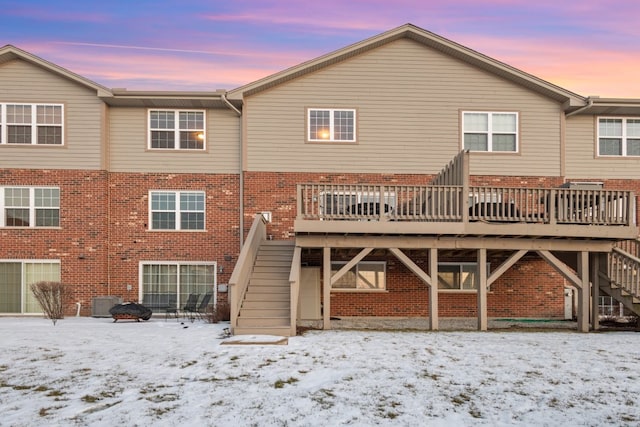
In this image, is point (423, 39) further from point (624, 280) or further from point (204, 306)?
point (204, 306)

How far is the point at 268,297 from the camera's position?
11.4 meters

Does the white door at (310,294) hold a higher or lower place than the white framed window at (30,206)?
lower

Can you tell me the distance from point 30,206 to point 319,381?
13.3 meters

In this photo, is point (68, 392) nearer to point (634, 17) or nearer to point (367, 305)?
point (367, 305)

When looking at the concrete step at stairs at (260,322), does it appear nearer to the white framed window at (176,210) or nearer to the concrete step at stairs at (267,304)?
the concrete step at stairs at (267,304)

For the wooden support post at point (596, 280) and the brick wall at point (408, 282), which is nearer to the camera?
the wooden support post at point (596, 280)

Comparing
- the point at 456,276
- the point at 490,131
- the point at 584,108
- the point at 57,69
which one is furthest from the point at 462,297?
the point at 57,69

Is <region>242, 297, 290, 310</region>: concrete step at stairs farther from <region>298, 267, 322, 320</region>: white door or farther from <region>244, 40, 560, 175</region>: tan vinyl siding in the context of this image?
<region>244, 40, 560, 175</region>: tan vinyl siding

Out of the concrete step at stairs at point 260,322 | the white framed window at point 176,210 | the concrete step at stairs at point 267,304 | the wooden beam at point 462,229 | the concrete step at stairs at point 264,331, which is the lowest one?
the concrete step at stairs at point 264,331

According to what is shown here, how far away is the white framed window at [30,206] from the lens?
1566 centimetres

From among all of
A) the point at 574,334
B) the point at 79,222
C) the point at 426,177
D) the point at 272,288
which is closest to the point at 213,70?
the point at 79,222

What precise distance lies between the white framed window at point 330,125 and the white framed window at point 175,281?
5.53 m

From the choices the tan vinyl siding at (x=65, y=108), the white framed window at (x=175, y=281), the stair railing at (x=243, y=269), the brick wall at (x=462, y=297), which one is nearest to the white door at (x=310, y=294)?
the brick wall at (x=462, y=297)

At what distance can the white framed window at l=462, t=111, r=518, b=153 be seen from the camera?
16141 millimetres
